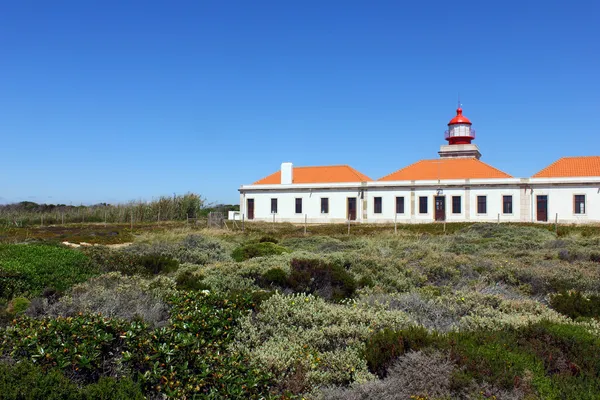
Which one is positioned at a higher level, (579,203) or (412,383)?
(579,203)

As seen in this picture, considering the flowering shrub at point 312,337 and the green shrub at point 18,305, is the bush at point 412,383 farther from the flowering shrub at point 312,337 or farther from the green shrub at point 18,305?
the green shrub at point 18,305

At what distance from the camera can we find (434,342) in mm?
4398

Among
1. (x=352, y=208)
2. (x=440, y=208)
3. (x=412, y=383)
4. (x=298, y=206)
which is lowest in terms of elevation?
(x=412, y=383)

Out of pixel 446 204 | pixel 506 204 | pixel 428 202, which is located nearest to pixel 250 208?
pixel 428 202

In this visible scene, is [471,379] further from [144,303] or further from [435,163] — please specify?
[435,163]

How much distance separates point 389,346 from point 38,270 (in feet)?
22.5

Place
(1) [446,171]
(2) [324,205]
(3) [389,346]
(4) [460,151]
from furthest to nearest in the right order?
(4) [460,151]
(2) [324,205]
(1) [446,171]
(3) [389,346]

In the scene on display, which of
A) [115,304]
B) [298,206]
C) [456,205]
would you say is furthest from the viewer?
[298,206]

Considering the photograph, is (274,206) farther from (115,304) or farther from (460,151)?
(115,304)

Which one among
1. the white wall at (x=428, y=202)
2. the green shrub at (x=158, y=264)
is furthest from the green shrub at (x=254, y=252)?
the white wall at (x=428, y=202)

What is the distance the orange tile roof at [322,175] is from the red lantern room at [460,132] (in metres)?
8.24

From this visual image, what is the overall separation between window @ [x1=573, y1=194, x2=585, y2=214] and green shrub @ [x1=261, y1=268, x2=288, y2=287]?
95.3 ft

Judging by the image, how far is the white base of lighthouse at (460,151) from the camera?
40.4m

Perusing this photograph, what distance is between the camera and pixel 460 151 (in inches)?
1596
